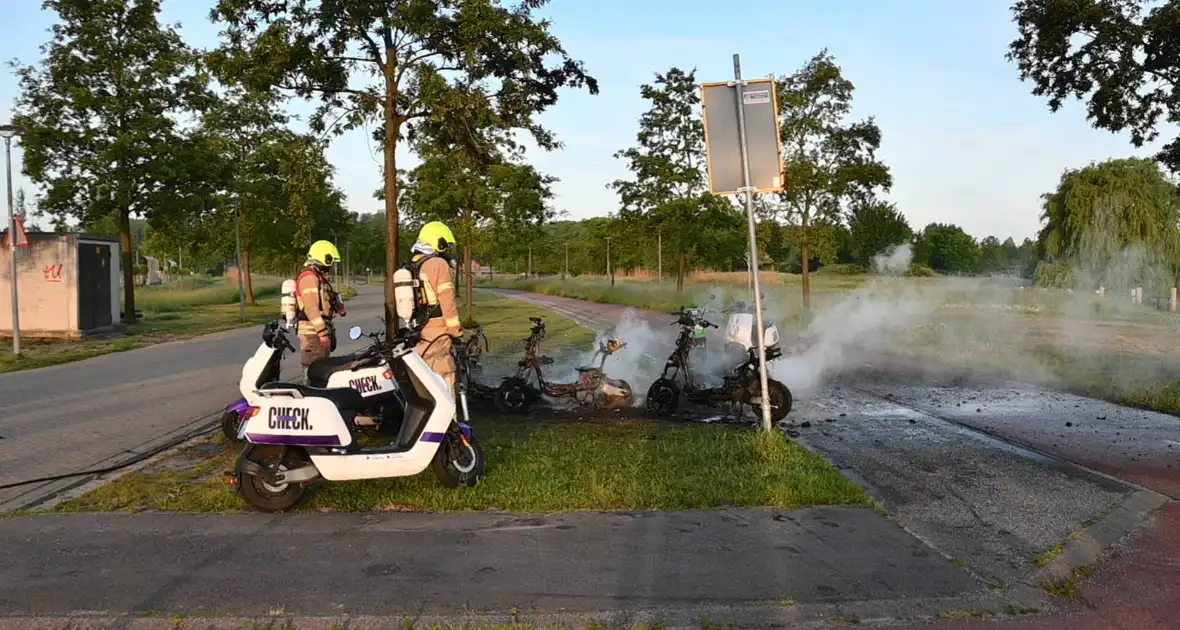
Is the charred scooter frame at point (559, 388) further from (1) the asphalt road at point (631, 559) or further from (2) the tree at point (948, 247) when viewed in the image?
(2) the tree at point (948, 247)

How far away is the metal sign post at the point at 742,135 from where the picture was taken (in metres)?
7.23

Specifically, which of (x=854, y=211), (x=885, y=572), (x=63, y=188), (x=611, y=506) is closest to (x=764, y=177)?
(x=611, y=506)

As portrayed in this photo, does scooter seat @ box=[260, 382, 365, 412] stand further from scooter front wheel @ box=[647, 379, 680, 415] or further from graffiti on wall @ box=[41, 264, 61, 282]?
graffiti on wall @ box=[41, 264, 61, 282]

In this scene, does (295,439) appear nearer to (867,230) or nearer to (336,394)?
(336,394)

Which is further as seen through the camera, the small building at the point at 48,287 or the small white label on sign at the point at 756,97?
the small building at the point at 48,287

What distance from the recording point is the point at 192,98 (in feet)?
75.9

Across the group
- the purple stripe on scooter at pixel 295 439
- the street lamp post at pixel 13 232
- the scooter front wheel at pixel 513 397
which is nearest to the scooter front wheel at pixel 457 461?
the purple stripe on scooter at pixel 295 439

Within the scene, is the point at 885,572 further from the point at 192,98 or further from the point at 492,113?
the point at 192,98

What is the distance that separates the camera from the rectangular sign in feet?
23.7

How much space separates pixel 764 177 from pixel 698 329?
132 inches

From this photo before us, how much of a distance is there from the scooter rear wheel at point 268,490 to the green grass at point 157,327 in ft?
37.0

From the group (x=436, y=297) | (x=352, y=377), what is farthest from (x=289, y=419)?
(x=436, y=297)

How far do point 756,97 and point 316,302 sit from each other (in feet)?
15.7

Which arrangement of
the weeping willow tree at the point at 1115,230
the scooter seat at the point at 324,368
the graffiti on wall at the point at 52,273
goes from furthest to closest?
the weeping willow tree at the point at 1115,230 → the graffiti on wall at the point at 52,273 → the scooter seat at the point at 324,368
